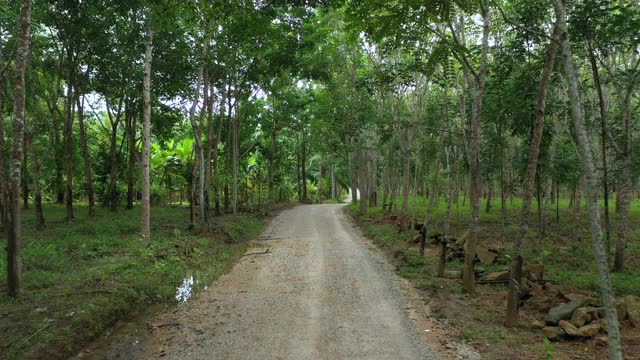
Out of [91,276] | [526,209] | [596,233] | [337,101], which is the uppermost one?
[337,101]

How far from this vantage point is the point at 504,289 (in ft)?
28.7

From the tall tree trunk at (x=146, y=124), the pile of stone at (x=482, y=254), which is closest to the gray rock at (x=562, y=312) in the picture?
the pile of stone at (x=482, y=254)

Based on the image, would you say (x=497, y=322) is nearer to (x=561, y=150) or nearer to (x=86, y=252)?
(x=86, y=252)

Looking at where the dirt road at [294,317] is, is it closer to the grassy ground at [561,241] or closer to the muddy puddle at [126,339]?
the muddy puddle at [126,339]

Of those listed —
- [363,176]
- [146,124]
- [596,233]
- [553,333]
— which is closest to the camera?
[596,233]

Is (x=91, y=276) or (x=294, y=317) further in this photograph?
(x=91, y=276)

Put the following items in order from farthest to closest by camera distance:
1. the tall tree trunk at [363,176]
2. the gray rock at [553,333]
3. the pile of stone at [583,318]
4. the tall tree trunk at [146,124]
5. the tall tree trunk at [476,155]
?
the tall tree trunk at [363,176], the tall tree trunk at [146,124], the tall tree trunk at [476,155], the gray rock at [553,333], the pile of stone at [583,318]

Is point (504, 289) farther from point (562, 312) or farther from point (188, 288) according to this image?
point (188, 288)

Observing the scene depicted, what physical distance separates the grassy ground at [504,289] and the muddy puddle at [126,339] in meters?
4.79

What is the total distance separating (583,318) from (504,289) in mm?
2567

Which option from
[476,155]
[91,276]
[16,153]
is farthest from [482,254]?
[16,153]

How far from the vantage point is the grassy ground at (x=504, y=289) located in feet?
18.7

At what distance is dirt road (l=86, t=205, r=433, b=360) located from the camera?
225 inches

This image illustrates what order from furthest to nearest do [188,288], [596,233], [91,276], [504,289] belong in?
[188,288], [504,289], [91,276], [596,233]
